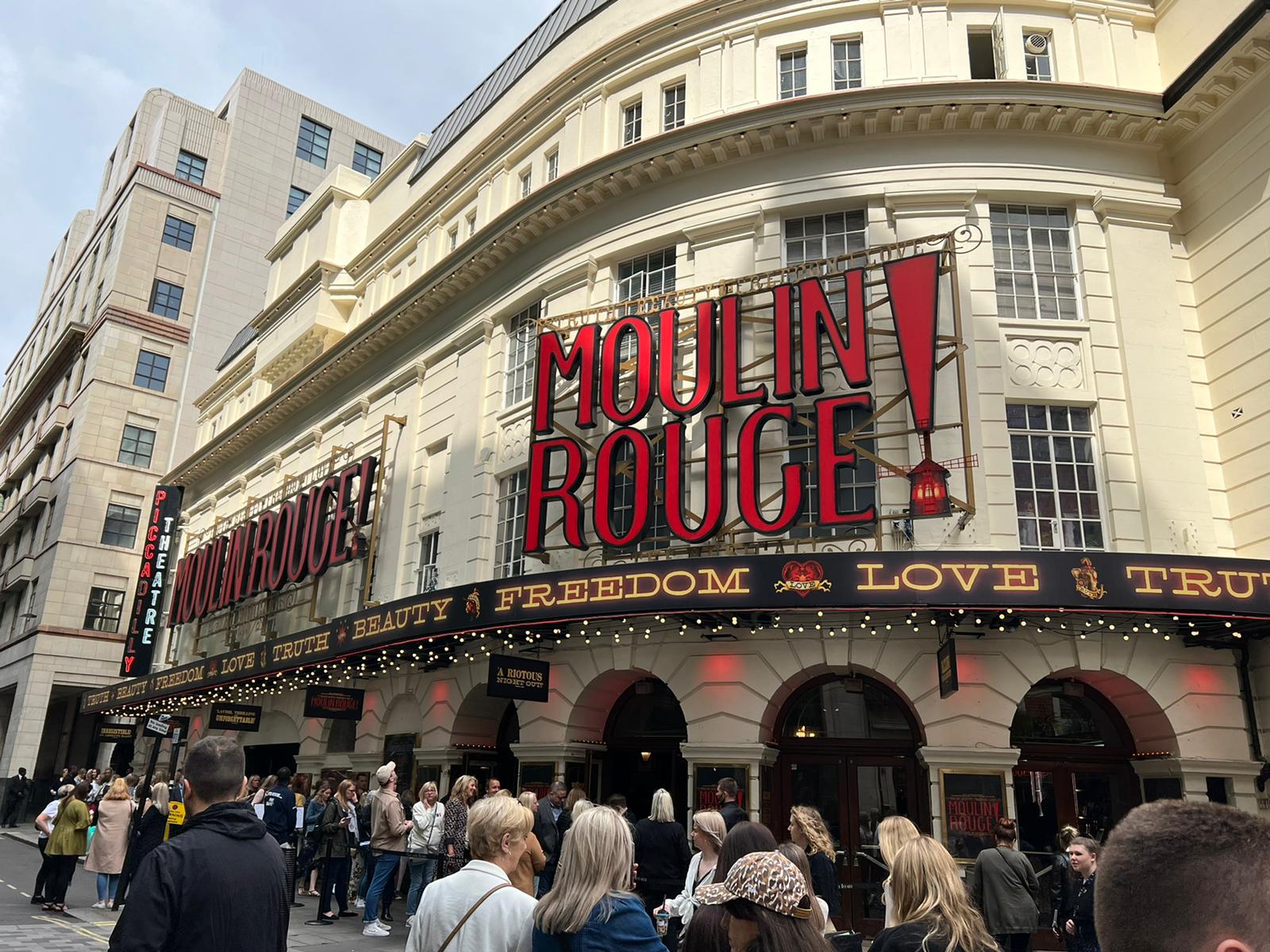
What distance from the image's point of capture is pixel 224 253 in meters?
52.0

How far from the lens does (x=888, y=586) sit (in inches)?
529

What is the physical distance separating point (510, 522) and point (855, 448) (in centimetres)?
869

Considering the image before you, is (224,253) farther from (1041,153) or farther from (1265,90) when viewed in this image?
(1265,90)

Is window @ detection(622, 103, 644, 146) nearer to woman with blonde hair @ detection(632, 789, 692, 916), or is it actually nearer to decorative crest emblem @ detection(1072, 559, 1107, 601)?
decorative crest emblem @ detection(1072, 559, 1107, 601)

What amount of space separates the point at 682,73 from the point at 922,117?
Answer: 241 inches

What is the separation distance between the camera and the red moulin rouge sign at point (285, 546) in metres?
25.5

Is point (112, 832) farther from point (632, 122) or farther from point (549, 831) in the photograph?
point (632, 122)

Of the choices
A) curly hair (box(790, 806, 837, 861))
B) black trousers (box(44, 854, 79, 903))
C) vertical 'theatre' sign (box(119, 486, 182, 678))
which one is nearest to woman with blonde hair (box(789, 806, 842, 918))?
curly hair (box(790, 806, 837, 861))

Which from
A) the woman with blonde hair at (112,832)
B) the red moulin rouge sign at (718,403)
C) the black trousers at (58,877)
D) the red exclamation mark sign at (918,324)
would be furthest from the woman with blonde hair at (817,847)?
the black trousers at (58,877)

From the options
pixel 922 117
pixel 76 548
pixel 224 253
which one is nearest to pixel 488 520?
pixel 922 117

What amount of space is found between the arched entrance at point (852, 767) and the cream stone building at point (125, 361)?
37862mm

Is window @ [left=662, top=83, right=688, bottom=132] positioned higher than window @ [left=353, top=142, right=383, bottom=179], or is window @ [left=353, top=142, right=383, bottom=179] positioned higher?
window @ [left=353, top=142, right=383, bottom=179]

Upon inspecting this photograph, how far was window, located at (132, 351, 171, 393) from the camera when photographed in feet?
158

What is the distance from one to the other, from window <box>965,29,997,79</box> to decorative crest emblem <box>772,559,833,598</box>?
12023mm
